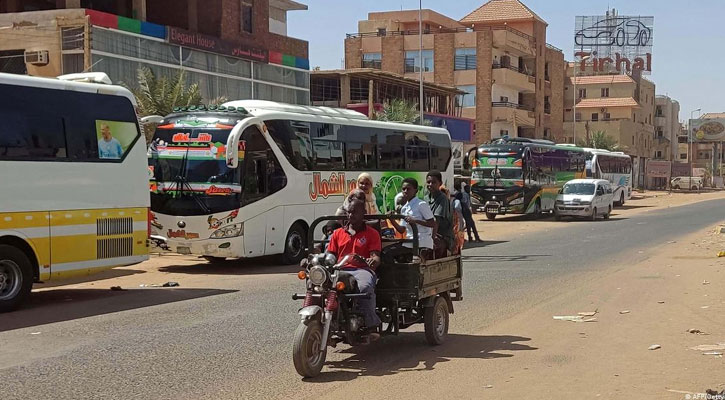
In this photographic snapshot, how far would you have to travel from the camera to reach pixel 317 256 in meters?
8.03

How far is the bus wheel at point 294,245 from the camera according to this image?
62.8 feet

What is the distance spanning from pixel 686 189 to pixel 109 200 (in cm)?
9579

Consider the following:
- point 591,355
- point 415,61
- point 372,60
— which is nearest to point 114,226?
point 591,355

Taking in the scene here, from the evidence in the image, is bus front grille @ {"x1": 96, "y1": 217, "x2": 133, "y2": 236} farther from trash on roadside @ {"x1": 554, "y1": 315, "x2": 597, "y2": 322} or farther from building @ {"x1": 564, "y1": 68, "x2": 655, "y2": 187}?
building @ {"x1": 564, "y1": 68, "x2": 655, "y2": 187}

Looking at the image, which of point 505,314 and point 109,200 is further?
point 109,200

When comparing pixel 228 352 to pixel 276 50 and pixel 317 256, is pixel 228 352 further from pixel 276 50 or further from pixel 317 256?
pixel 276 50

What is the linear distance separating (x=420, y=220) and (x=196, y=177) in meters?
9.41

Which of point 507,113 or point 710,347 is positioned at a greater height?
point 507,113

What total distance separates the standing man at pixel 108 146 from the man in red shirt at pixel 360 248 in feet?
22.6

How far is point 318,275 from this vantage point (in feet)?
25.4

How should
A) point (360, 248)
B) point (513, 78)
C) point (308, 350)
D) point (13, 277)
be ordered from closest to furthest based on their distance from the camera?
point (308, 350)
point (360, 248)
point (13, 277)
point (513, 78)

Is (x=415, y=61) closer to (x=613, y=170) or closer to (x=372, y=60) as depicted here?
(x=372, y=60)

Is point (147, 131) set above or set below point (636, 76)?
below

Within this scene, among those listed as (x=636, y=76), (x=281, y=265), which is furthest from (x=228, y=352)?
(x=636, y=76)
